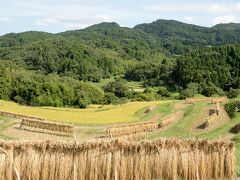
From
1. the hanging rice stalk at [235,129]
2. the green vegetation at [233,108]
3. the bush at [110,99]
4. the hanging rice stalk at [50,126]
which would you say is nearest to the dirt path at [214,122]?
the green vegetation at [233,108]

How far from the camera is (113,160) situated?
45.8 ft

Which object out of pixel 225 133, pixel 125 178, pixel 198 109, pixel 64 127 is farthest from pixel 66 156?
pixel 198 109

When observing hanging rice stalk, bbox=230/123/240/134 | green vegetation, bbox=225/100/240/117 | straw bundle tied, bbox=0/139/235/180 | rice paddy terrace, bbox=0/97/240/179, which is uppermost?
straw bundle tied, bbox=0/139/235/180

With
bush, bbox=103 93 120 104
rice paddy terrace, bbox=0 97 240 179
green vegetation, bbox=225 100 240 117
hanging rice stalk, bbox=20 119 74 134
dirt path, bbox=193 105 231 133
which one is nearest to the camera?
rice paddy terrace, bbox=0 97 240 179

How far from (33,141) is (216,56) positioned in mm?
158651

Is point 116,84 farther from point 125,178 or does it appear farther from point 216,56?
point 125,178

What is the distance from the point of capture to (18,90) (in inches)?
4464

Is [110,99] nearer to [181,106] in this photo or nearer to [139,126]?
[181,106]

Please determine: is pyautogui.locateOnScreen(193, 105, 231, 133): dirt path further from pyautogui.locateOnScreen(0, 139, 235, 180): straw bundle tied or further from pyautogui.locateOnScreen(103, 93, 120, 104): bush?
pyautogui.locateOnScreen(103, 93, 120, 104): bush

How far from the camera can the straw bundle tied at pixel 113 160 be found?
13.5 m

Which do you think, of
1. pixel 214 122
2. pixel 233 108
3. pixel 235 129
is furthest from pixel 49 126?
pixel 233 108

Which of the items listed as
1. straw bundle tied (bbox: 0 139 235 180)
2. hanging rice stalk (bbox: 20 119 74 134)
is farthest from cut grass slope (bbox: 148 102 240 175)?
straw bundle tied (bbox: 0 139 235 180)

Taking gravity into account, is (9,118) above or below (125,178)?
below

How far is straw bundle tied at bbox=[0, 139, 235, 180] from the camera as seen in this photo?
44.3 ft
